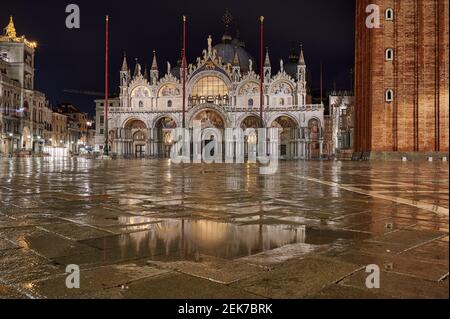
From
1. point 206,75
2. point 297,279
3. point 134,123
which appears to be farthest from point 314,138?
point 297,279

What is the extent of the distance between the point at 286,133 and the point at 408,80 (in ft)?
104

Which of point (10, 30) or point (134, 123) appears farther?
point (10, 30)

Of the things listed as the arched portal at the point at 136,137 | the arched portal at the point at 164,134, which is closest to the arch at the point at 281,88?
the arched portal at the point at 164,134

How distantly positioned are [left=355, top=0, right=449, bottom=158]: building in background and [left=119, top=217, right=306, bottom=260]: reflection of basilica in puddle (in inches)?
1250

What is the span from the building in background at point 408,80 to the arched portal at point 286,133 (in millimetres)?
27008

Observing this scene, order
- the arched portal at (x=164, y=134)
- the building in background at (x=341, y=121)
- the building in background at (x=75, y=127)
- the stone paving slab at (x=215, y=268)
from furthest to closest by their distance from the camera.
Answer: the building in background at (x=75, y=127) < the arched portal at (x=164, y=134) < the building in background at (x=341, y=121) < the stone paving slab at (x=215, y=268)

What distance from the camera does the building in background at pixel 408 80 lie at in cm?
3331

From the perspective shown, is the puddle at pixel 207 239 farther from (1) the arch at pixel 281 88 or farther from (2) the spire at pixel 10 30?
(2) the spire at pixel 10 30

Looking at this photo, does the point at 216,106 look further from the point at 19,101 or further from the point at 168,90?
the point at 19,101

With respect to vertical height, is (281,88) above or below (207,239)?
above

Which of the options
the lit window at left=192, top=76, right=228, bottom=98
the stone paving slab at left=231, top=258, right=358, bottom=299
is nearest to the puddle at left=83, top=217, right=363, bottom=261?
the stone paving slab at left=231, top=258, right=358, bottom=299

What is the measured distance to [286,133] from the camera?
65.4 m
